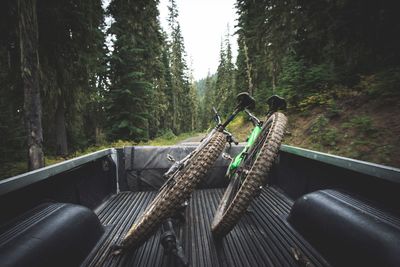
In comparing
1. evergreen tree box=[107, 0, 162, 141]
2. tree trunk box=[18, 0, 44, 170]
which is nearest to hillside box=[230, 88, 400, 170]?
tree trunk box=[18, 0, 44, 170]

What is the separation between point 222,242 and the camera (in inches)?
85.0

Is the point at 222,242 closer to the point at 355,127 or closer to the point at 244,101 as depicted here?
the point at 244,101

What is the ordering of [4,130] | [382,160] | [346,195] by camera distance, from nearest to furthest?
[346,195], [382,160], [4,130]

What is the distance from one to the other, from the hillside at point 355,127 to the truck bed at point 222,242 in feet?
8.64

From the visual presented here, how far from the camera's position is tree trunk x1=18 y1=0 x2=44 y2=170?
15.5ft

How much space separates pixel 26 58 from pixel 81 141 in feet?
23.3

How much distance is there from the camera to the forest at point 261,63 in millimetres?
3830

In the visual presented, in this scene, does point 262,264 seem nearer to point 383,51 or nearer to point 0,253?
point 0,253

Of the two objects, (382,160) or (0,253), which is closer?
(0,253)

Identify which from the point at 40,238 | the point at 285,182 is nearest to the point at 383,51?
the point at 285,182

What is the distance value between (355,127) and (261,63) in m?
4.02

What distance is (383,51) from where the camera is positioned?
352 cm

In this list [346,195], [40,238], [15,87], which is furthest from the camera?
[15,87]

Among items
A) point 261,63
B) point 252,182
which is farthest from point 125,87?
point 252,182
